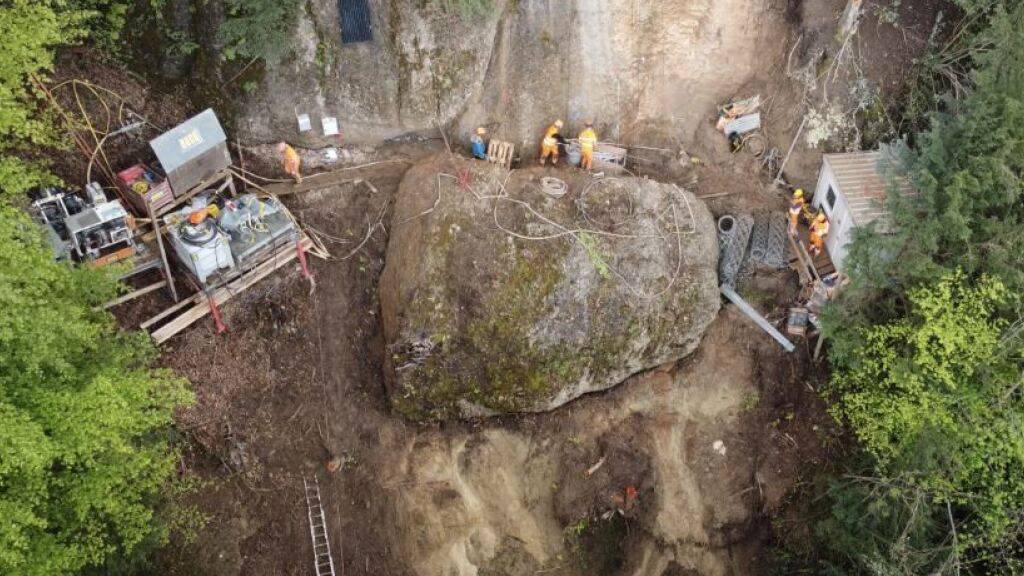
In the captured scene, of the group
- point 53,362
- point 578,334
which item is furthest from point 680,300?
point 53,362

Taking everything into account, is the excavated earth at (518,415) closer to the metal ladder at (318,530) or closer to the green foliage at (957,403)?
the metal ladder at (318,530)

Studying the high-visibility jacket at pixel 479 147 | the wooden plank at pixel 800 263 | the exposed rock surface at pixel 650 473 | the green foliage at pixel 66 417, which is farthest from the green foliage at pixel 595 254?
the green foliage at pixel 66 417

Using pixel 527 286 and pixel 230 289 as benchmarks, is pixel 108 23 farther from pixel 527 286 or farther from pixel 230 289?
pixel 527 286

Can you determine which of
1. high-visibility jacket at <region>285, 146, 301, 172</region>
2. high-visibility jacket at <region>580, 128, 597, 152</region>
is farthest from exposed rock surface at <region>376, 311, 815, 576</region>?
high-visibility jacket at <region>285, 146, 301, 172</region>

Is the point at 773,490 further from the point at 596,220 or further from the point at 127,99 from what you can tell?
the point at 127,99

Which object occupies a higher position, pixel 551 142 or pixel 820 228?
pixel 551 142

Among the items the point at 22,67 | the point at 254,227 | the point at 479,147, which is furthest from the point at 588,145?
the point at 22,67

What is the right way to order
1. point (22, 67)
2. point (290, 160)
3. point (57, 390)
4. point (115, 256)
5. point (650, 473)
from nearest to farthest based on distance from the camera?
1. point (57, 390)
2. point (22, 67)
3. point (115, 256)
4. point (290, 160)
5. point (650, 473)
